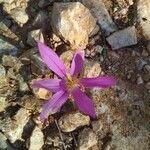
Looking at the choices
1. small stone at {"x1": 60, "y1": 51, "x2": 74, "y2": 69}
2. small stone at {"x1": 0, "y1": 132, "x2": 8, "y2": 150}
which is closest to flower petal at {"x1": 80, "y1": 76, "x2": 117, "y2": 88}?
small stone at {"x1": 60, "y1": 51, "x2": 74, "y2": 69}

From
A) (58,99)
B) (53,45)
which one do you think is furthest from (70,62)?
(58,99)

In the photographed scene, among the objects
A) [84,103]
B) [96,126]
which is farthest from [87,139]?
[84,103]

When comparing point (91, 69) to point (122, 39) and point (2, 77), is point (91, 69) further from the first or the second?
point (2, 77)

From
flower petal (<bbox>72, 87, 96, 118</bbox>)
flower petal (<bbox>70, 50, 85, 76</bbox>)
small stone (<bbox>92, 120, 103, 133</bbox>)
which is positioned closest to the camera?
flower petal (<bbox>72, 87, 96, 118</bbox>)

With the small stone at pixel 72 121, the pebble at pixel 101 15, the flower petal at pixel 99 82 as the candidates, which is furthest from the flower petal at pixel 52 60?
the pebble at pixel 101 15

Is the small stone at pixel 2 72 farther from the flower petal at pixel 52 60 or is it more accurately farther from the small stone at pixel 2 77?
the flower petal at pixel 52 60

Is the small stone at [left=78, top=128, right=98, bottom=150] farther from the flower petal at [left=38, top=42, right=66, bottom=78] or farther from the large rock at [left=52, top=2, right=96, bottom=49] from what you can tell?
the large rock at [left=52, top=2, right=96, bottom=49]
